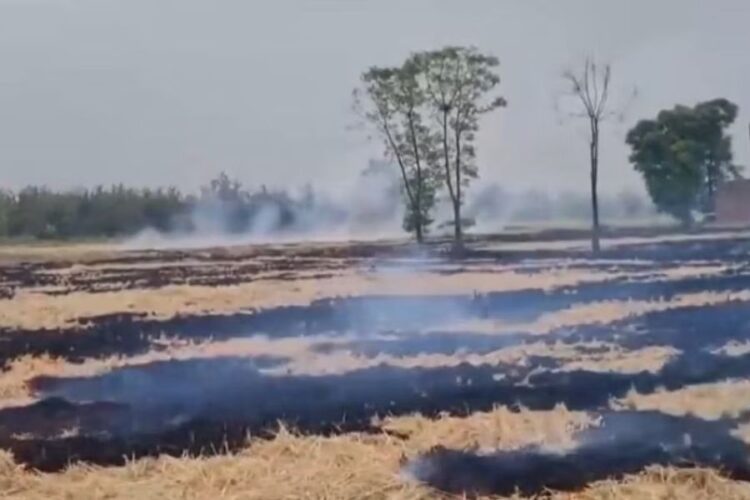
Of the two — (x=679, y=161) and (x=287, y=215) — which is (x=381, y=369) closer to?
(x=287, y=215)

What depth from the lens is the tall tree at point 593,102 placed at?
2863mm

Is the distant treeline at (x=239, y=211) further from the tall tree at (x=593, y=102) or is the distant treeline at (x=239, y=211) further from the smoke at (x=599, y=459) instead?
the smoke at (x=599, y=459)

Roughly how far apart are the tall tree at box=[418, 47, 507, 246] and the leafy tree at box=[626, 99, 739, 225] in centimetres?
40

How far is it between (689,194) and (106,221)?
149cm

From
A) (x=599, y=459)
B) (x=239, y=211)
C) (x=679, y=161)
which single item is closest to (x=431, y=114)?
(x=239, y=211)

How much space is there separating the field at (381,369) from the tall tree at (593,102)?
0.26 feet

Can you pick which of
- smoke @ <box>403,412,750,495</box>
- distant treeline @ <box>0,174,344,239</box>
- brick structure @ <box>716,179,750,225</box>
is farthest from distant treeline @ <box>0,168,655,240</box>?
smoke @ <box>403,412,750,495</box>

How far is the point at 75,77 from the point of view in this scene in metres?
→ 2.80

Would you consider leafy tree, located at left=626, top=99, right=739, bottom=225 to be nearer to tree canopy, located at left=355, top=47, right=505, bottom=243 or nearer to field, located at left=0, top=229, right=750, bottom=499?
field, located at left=0, top=229, right=750, bottom=499

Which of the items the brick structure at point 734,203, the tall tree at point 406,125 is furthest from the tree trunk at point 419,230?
the brick structure at point 734,203

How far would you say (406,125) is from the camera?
2.83m

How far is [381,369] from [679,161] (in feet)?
3.10

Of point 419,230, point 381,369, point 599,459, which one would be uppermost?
point 419,230

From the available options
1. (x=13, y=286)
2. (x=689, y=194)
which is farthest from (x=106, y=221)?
(x=689, y=194)
